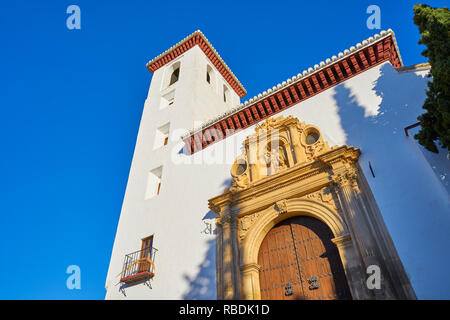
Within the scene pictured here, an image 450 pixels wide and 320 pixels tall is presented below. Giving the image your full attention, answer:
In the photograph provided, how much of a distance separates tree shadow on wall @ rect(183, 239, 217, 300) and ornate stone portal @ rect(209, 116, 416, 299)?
0.71 ft

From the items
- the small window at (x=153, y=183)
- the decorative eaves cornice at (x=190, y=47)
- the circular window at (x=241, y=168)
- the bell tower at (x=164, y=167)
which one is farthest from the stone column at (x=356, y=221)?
the decorative eaves cornice at (x=190, y=47)

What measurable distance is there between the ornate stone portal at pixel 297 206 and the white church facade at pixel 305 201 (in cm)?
2

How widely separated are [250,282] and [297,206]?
202 cm

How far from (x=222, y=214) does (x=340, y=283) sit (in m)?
3.25

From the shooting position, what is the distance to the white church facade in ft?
17.8

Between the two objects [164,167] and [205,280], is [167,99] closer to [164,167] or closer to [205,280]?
[164,167]

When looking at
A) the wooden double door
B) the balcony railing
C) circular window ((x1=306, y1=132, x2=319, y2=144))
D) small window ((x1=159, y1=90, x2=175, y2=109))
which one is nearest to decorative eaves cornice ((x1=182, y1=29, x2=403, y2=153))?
circular window ((x1=306, y1=132, x2=319, y2=144))

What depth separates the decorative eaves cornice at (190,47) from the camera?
674 inches

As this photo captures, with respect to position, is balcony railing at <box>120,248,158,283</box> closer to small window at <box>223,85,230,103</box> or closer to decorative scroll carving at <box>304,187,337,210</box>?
decorative scroll carving at <box>304,187,337,210</box>

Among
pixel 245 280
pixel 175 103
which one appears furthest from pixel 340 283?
pixel 175 103

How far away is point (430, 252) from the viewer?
5035 mm

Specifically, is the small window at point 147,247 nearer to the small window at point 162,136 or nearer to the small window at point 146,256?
the small window at point 146,256

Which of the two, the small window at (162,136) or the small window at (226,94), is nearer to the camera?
the small window at (162,136)

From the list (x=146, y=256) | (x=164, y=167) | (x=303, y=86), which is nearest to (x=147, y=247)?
(x=146, y=256)
